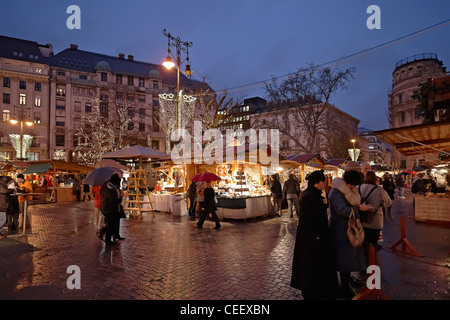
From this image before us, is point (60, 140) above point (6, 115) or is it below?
below

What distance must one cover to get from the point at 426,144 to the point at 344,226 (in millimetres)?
7435

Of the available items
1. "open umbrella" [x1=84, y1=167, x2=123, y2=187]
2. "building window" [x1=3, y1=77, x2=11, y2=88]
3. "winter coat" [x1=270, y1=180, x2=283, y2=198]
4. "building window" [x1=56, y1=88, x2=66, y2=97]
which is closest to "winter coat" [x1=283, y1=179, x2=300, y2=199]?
"winter coat" [x1=270, y1=180, x2=283, y2=198]

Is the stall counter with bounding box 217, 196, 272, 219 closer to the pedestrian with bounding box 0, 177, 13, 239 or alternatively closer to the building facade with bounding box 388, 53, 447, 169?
the pedestrian with bounding box 0, 177, 13, 239

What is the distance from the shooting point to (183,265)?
5.68 meters

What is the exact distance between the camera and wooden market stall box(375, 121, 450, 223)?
276 inches

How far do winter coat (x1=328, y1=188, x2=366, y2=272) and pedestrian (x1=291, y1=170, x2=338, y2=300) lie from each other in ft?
0.61

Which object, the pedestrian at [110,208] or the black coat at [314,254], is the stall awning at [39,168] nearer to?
the pedestrian at [110,208]

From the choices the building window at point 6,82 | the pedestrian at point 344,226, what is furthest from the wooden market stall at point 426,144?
the building window at point 6,82

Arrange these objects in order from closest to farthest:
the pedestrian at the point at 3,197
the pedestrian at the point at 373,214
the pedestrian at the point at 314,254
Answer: the pedestrian at the point at 314,254, the pedestrian at the point at 373,214, the pedestrian at the point at 3,197

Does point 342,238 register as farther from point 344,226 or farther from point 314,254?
point 314,254

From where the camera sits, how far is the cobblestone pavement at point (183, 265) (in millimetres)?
4395

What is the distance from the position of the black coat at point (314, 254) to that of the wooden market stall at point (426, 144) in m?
4.04

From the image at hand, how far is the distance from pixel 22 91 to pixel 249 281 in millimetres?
55736

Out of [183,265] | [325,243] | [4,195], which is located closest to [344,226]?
[325,243]
